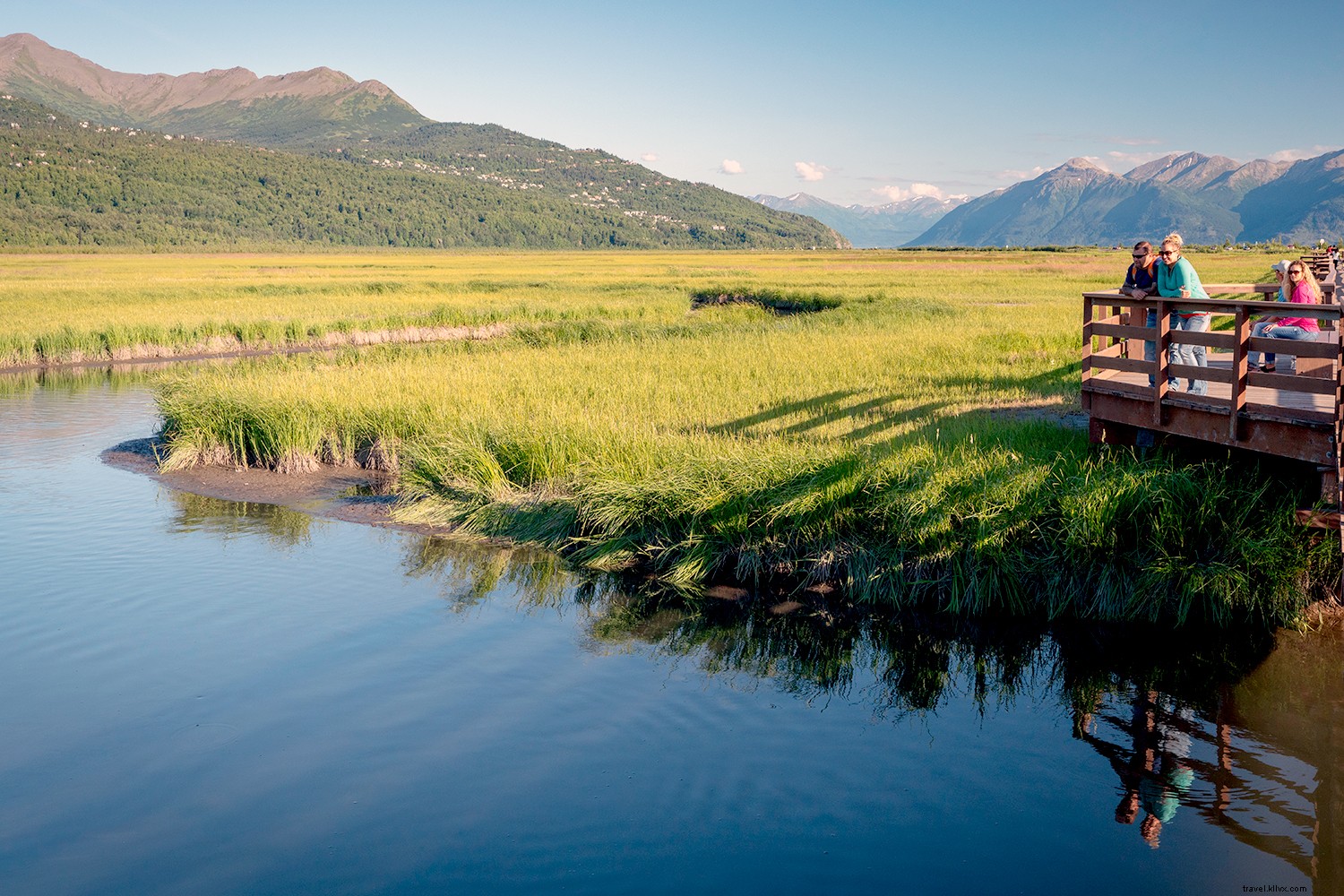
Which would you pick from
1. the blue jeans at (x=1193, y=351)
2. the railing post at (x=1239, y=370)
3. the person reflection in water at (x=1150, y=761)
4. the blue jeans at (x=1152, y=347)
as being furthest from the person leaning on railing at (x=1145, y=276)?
the person reflection in water at (x=1150, y=761)

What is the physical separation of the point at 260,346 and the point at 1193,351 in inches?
1202

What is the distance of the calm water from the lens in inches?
242

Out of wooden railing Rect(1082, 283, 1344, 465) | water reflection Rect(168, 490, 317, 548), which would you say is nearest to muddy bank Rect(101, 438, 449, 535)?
water reflection Rect(168, 490, 317, 548)

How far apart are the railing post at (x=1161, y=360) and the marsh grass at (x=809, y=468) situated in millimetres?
593

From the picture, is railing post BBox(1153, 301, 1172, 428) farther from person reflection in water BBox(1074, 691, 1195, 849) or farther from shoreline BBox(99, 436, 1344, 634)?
shoreline BBox(99, 436, 1344, 634)

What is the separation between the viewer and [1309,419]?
887 cm

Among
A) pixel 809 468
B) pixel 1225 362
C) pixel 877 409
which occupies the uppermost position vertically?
pixel 1225 362

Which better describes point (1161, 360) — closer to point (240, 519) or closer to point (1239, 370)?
point (1239, 370)

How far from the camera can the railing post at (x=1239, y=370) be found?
373 inches

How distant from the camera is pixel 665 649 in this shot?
31.7ft

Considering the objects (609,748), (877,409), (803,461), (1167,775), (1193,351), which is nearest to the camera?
(1167,775)

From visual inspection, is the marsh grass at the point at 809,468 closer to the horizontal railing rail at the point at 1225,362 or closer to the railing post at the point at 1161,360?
the railing post at the point at 1161,360

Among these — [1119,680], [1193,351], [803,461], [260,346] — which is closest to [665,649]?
[803,461]

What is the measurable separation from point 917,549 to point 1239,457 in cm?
361
